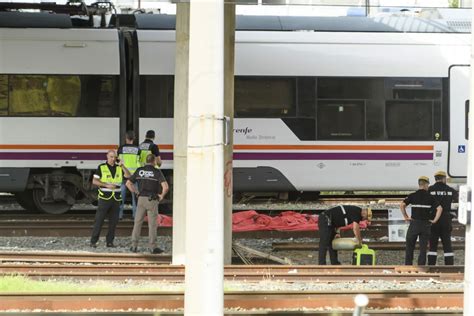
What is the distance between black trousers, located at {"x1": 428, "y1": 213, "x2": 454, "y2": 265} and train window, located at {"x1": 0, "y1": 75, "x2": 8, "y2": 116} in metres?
8.67

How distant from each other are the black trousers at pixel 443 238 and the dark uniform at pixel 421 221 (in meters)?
0.19

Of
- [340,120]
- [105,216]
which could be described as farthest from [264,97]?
[105,216]

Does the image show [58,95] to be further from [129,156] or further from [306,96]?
[306,96]

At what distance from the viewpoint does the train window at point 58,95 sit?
15977 millimetres

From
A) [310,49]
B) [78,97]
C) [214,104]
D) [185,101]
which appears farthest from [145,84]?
[214,104]

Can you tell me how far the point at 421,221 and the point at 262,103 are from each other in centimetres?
542

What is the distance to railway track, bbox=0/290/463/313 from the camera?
8375 millimetres

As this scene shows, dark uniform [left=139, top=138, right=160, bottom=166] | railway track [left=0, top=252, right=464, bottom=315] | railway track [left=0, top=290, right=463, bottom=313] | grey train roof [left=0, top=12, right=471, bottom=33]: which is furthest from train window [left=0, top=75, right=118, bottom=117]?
railway track [left=0, top=290, right=463, bottom=313]

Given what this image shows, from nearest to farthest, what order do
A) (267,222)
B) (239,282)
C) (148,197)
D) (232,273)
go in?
(239,282), (232,273), (148,197), (267,222)

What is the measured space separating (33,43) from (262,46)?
4.57 m

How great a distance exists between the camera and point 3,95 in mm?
15961

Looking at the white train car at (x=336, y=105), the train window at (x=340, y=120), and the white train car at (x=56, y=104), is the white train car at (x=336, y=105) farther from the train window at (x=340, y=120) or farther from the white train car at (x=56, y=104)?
the white train car at (x=56, y=104)

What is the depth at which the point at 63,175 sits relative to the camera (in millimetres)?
16203

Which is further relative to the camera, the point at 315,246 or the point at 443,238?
the point at 315,246
